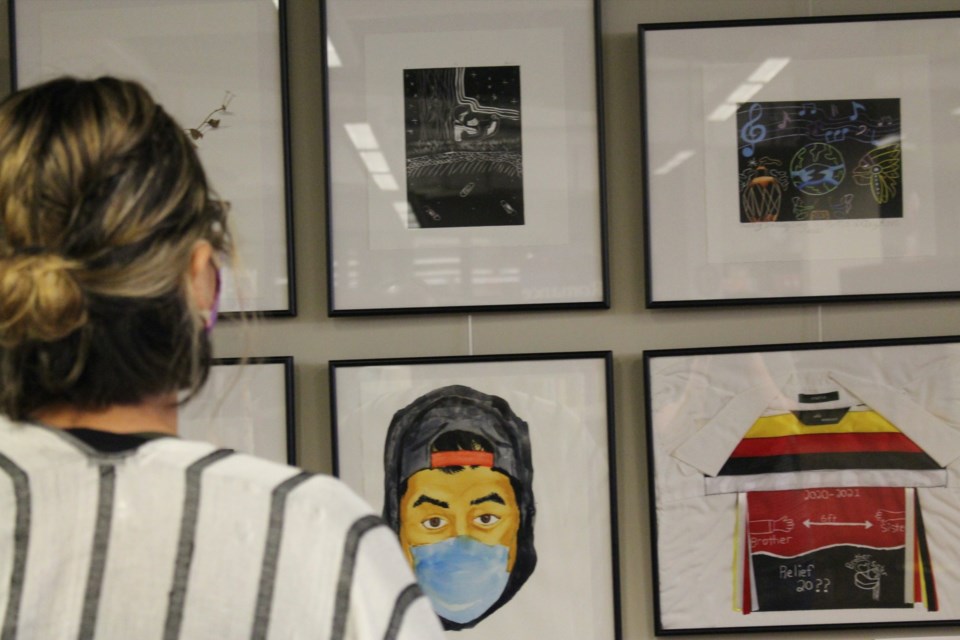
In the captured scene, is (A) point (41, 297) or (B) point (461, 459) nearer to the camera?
(A) point (41, 297)

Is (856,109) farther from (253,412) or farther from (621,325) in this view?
(253,412)

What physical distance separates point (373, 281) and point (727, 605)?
0.72 meters

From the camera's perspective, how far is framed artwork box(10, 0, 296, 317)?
138cm

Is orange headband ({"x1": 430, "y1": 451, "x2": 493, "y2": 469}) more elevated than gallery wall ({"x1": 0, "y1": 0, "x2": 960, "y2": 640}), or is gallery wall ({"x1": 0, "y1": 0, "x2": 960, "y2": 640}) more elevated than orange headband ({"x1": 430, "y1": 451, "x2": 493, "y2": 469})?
gallery wall ({"x1": 0, "y1": 0, "x2": 960, "y2": 640})

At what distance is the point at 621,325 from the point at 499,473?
0.95 feet

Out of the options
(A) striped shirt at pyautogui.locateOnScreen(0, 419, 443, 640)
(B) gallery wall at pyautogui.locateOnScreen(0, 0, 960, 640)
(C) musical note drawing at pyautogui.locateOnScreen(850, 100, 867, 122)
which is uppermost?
(C) musical note drawing at pyautogui.locateOnScreen(850, 100, 867, 122)

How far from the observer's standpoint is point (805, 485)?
4.43 feet

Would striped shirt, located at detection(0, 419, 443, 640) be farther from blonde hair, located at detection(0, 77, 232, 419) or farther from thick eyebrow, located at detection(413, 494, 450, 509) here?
thick eyebrow, located at detection(413, 494, 450, 509)

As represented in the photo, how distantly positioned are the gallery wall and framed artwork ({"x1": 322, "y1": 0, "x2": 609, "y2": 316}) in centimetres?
4

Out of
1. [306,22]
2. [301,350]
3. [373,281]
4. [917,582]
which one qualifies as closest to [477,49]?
[306,22]

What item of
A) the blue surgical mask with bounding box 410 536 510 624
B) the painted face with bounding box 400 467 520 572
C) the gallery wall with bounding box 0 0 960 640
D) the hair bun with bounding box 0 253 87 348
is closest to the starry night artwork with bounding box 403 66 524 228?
the gallery wall with bounding box 0 0 960 640

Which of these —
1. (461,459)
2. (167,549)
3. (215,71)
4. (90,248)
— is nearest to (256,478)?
(167,549)

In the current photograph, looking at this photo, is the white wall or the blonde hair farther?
the white wall

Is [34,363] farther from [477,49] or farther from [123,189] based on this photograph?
[477,49]
